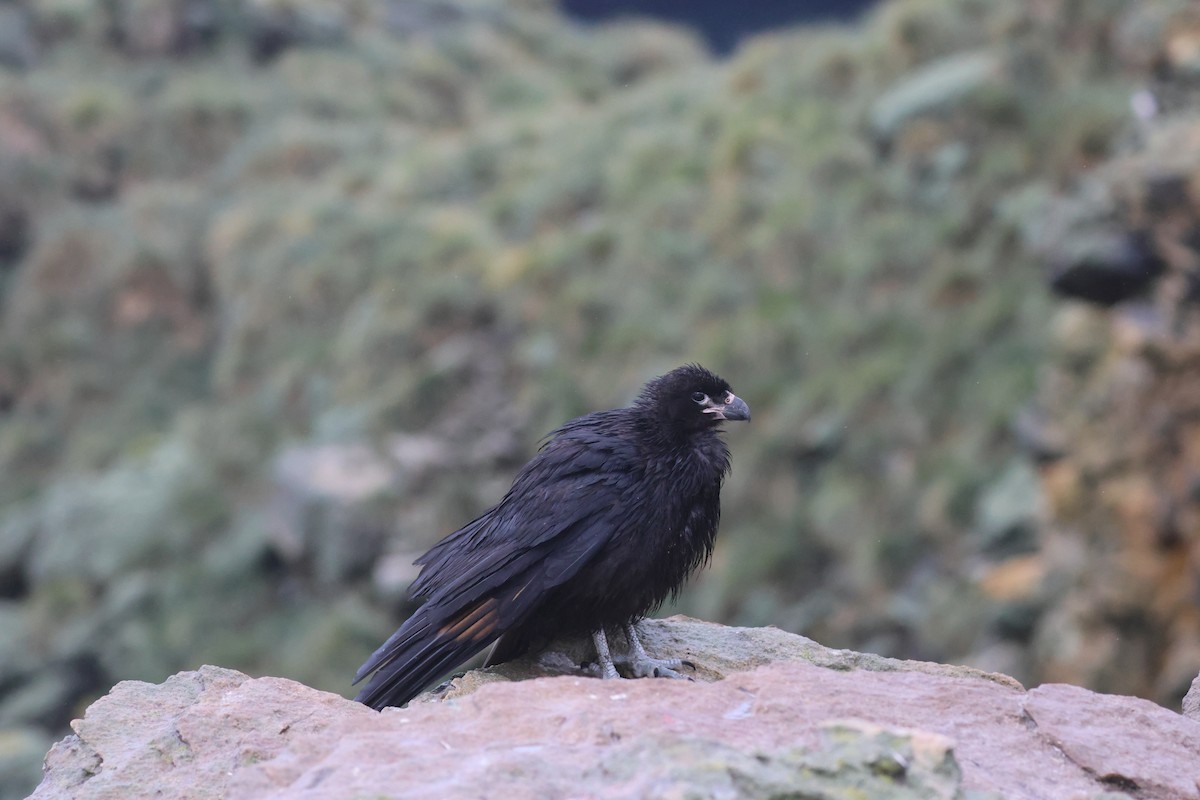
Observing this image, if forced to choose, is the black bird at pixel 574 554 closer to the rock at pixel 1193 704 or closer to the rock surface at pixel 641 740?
the rock surface at pixel 641 740

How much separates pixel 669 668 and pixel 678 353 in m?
7.77

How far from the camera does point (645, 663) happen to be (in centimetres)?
409

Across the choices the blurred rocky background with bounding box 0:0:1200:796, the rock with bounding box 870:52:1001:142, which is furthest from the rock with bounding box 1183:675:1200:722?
the rock with bounding box 870:52:1001:142

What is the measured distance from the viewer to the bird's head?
14.7ft

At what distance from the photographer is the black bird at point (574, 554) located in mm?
3973

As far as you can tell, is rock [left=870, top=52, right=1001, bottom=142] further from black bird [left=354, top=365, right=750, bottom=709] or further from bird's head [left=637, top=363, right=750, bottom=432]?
black bird [left=354, top=365, right=750, bottom=709]

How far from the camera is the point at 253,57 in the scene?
2105cm

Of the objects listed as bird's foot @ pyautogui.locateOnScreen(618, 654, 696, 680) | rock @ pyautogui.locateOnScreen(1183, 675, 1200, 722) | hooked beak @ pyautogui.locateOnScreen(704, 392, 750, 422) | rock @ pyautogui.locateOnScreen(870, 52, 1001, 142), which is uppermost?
rock @ pyautogui.locateOnScreen(870, 52, 1001, 142)

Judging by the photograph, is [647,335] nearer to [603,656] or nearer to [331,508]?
[331,508]

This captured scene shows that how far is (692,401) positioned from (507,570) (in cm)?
95

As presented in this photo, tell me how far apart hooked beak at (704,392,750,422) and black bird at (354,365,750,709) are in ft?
0.23

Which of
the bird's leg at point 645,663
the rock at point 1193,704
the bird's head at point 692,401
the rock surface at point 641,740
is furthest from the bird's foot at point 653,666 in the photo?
the rock at point 1193,704

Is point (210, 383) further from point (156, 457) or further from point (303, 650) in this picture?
point (303, 650)

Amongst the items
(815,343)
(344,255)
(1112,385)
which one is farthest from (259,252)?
(1112,385)
